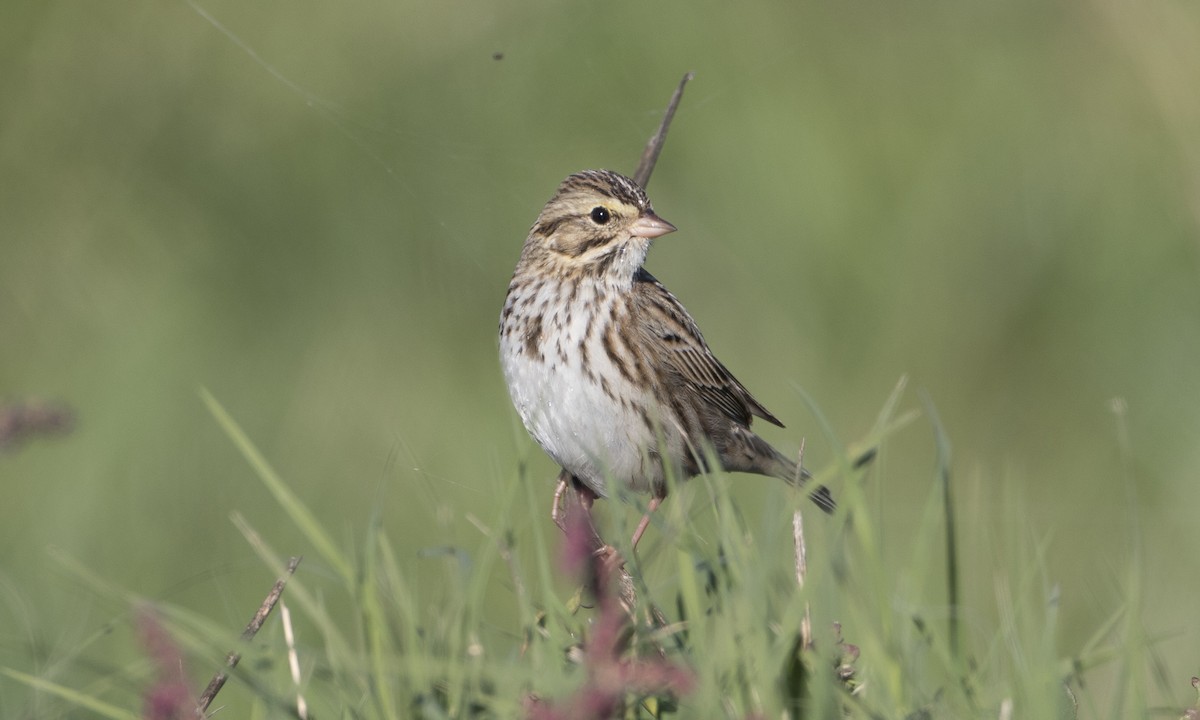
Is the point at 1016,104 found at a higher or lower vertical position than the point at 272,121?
higher

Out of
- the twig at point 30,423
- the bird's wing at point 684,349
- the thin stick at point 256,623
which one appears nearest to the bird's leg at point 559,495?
the bird's wing at point 684,349

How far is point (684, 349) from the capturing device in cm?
563

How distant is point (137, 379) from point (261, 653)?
573cm

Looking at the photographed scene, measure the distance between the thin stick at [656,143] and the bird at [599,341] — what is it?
1.12 feet

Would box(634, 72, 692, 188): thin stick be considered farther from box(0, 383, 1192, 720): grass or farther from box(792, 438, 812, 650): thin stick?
box(0, 383, 1192, 720): grass

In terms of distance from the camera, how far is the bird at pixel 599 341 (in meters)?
5.14

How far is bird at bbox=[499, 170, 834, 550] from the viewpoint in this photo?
5.14 m

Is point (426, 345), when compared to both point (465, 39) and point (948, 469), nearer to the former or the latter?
point (465, 39)

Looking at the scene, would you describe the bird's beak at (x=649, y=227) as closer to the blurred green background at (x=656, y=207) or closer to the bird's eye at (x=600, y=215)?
the bird's eye at (x=600, y=215)

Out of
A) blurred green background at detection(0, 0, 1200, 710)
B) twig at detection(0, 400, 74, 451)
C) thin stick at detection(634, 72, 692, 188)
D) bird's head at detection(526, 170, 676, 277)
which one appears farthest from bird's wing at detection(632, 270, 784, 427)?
twig at detection(0, 400, 74, 451)

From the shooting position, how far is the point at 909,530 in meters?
7.85

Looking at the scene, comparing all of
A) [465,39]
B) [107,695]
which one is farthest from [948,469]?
[465,39]

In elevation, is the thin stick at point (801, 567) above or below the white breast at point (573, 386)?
above

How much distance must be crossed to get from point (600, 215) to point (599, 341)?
401 mm
